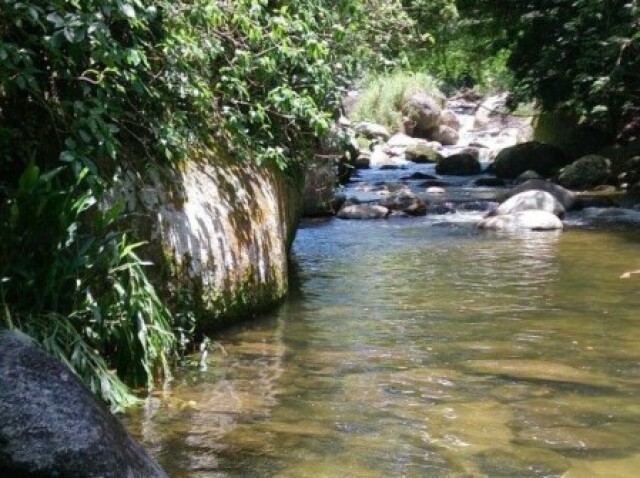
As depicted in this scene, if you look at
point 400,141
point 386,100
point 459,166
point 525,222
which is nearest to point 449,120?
point 386,100

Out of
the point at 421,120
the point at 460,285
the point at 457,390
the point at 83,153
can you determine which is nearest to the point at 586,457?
the point at 457,390

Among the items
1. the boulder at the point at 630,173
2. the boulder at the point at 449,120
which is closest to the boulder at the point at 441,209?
the boulder at the point at 630,173

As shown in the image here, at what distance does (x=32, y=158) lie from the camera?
472 cm

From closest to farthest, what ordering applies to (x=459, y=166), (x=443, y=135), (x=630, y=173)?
(x=630, y=173), (x=459, y=166), (x=443, y=135)

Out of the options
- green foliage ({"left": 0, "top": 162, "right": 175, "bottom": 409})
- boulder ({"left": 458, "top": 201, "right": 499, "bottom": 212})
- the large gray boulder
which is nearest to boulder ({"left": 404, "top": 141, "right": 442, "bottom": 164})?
boulder ({"left": 458, "top": 201, "right": 499, "bottom": 212})

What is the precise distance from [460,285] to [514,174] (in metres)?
14.4

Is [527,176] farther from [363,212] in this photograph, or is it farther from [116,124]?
[116,124]

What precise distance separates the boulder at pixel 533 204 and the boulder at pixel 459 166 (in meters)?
8.73

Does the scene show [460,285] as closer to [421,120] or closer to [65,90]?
[65,90]

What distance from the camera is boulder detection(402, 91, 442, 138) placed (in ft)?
111

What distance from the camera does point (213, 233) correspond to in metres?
6.62

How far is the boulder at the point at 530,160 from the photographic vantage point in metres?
22.9

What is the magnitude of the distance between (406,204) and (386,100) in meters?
17.4

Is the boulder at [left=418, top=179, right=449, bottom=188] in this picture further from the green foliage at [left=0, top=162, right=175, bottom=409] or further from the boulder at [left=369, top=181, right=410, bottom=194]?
the green foliage at [left=0, top=162, right=175, bottom=409]
